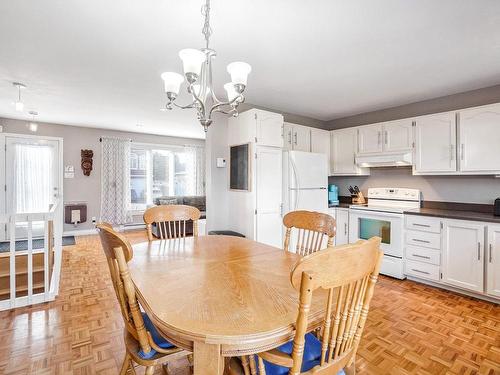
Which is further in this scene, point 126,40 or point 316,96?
point 316,96

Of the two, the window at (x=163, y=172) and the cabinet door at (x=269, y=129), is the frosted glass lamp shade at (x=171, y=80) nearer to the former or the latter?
the cabinet door at (x=269, y=129)

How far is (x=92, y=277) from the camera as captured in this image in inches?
130

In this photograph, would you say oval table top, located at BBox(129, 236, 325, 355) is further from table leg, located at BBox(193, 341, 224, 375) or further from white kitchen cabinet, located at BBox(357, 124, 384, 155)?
white kitchen cabinet, located at BBox(357, 124, 384, 155)

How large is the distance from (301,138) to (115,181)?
440cm

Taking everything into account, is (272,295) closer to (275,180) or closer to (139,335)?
(139,335)

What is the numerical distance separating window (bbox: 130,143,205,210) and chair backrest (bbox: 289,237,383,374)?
586cm

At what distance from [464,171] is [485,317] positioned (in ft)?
5.11

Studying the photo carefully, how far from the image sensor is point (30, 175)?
516 cm

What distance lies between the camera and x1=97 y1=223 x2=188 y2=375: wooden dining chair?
100 cm

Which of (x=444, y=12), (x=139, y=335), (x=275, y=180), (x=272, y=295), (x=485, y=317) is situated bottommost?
(x=485, y=317)

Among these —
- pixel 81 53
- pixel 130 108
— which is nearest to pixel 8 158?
pixel 130 108

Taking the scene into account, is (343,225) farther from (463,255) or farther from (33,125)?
(33,125)

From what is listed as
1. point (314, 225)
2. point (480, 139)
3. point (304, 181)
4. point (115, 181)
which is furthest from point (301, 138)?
point (115, 181)

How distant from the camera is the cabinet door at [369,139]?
3.76 meters
